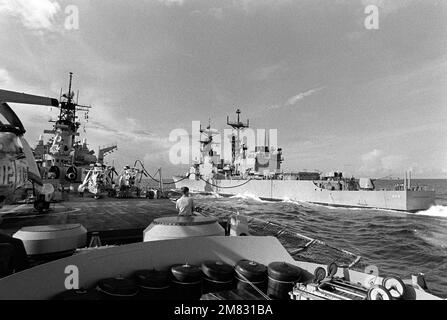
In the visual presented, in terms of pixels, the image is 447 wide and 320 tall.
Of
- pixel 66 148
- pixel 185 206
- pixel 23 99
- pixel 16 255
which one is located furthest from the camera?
pixel 66 148

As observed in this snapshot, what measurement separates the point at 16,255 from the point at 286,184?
5149cm

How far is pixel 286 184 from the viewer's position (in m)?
53.0

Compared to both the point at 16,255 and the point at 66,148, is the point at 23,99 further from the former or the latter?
the point at 66,148

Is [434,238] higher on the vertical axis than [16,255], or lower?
lower

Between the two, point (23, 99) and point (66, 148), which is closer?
point (23, 99)

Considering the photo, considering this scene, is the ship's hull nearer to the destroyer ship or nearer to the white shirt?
the destroyer ship

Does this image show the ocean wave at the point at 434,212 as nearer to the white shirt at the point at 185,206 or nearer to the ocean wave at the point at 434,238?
the ocean wave at the point at 434,238

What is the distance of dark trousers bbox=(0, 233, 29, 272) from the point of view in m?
4.68

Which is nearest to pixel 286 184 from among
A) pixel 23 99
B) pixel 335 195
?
pixel 335 195

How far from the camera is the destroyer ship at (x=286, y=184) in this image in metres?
Answer: 40.5

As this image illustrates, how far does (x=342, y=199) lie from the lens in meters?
44.7

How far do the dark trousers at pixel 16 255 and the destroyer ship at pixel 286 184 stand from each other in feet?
93.5
